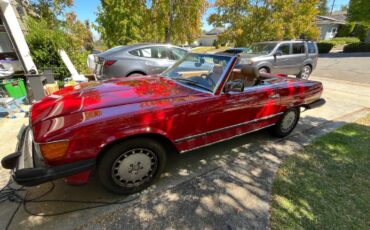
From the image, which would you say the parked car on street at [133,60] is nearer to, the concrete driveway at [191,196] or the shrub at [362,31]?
the concrete driveway at [191,196]

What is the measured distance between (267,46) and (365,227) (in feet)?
26.5

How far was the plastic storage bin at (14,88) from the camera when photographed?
5.64 meters

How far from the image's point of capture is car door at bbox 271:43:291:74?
8.40 meters

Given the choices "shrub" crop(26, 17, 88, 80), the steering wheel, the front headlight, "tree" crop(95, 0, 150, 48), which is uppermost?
"tree" crop(95, 0, 150, 48)

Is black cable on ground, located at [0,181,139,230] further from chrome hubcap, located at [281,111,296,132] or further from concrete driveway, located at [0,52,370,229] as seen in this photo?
chrome hubcap, located at [281,111,296,132]

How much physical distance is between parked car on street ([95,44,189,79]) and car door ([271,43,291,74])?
4349 mm

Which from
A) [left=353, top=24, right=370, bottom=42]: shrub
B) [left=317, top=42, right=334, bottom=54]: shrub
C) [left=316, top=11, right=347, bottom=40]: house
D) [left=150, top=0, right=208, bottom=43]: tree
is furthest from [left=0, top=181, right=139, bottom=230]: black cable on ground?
[left=316, top=11, right=347, bottom=40]: house

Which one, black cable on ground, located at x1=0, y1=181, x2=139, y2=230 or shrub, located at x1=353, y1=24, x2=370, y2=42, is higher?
shrub, located at x1=353, y1=24, x2=370, y2=42

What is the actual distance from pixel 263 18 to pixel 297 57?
666cm

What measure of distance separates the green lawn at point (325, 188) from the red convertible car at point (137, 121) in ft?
2.87

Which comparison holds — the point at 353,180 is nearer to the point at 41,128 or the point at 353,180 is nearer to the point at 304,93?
the point at 304,93

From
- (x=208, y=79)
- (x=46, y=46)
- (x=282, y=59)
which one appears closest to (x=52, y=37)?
(x=46, y=46)

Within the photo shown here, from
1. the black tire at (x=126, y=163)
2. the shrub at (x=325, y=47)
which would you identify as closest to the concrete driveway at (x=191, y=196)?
the black tire at (x=126, y=163)

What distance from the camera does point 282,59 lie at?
27.9ft
